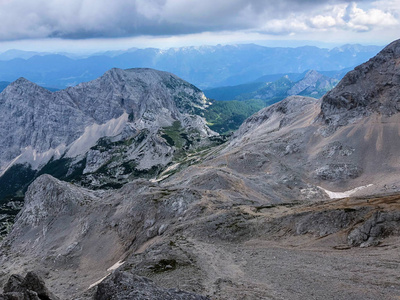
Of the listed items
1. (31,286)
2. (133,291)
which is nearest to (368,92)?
(133,291)

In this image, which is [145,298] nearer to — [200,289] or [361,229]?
[200,289]

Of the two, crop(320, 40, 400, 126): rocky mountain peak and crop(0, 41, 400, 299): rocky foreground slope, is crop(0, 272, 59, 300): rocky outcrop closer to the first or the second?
crop(0, 41, 400, 299): rocky foreground slope

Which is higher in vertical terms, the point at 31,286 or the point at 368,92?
the point at 368,92

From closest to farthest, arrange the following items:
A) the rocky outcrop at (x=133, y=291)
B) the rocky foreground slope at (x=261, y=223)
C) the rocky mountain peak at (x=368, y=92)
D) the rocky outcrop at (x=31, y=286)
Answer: the rocky outcrop at (x=133, y=291)
the rocky outcrop at (x=31, y=286)
the rocky foreground slope at (x=261, y=223)
the rocky mountain peak at (x=368, y=92)

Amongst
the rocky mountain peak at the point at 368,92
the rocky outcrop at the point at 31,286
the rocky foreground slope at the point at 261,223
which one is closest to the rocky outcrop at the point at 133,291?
the rocky foreground slope at the point at 261,223

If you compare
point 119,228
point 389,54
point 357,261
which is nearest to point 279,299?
point 357,261

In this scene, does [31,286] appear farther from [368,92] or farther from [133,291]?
[368,92]

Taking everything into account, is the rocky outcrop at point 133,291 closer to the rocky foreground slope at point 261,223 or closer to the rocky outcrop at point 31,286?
the rocky foreground slope at point 261,223
